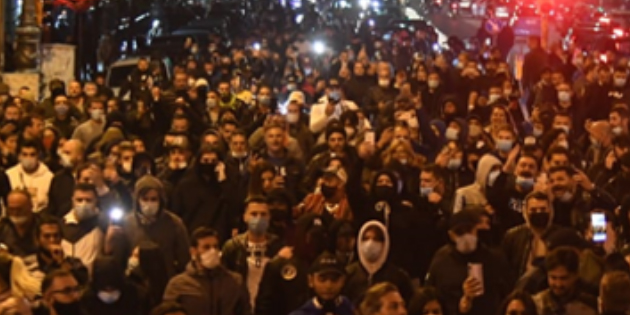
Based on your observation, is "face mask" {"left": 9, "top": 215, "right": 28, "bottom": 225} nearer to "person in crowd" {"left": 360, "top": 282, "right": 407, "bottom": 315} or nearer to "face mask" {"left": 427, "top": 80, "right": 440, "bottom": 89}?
"person in crowd" {"left": 360, "top": 282, "right": 407, "bottom": 315}

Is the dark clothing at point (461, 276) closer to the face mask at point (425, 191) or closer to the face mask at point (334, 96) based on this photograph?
the face mask at point (425, 191)

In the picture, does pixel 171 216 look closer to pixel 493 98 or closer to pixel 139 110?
pixel 139 110

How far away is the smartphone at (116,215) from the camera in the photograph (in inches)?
425

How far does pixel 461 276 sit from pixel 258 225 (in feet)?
5.05

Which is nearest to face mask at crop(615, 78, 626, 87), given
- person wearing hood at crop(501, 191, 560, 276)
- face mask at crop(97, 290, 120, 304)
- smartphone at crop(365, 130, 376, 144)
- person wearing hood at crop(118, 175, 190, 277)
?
smartphone at crop(365, 130, 376, 144)

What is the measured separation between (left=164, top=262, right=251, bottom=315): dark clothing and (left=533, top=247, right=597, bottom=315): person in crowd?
1.85 metres

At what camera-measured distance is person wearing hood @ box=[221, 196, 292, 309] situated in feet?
32.9

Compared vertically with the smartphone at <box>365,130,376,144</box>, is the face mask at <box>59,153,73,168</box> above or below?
below

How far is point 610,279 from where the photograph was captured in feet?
26.3

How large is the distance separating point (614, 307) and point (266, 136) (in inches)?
245

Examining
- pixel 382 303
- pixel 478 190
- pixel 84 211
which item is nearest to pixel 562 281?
pixel 382 303

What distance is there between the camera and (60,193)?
1251 cm

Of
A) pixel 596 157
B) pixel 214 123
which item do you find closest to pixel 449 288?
pixel 596 157

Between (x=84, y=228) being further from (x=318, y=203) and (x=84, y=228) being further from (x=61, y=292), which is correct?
(x=61, y=292)
